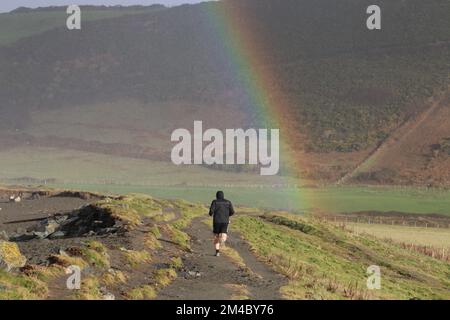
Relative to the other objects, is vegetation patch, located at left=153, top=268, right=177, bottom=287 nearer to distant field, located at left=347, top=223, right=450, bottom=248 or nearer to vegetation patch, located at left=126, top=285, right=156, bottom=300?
vegetation patch, located at left=126, top=285, right=156, bottom=300

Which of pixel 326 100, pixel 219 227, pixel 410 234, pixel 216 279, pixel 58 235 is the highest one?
pixel 326 100

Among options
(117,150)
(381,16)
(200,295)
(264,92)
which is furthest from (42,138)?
(200,295)

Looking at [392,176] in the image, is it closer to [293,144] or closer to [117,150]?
[293,144]

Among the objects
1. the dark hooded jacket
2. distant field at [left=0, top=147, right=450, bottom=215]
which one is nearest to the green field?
→ distant field at [left=0, top=147, right=450, bottom=215]

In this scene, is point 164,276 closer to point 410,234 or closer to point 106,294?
point 106,294

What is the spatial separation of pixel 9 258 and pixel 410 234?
174ft

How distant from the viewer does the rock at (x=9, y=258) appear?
65.6ft

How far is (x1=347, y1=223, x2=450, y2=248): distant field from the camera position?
62219 millimetres

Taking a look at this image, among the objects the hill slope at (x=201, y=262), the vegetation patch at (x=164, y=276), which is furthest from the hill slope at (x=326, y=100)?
the vegetation patch at (x=164, y=276)

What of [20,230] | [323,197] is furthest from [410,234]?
[323,197]

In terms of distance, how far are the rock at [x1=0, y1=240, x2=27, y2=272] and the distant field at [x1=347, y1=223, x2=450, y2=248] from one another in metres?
41.3

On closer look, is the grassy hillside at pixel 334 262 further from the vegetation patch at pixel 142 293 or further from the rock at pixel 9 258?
the rock at pixel 9 258

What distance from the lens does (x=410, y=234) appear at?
69438 millimetres
